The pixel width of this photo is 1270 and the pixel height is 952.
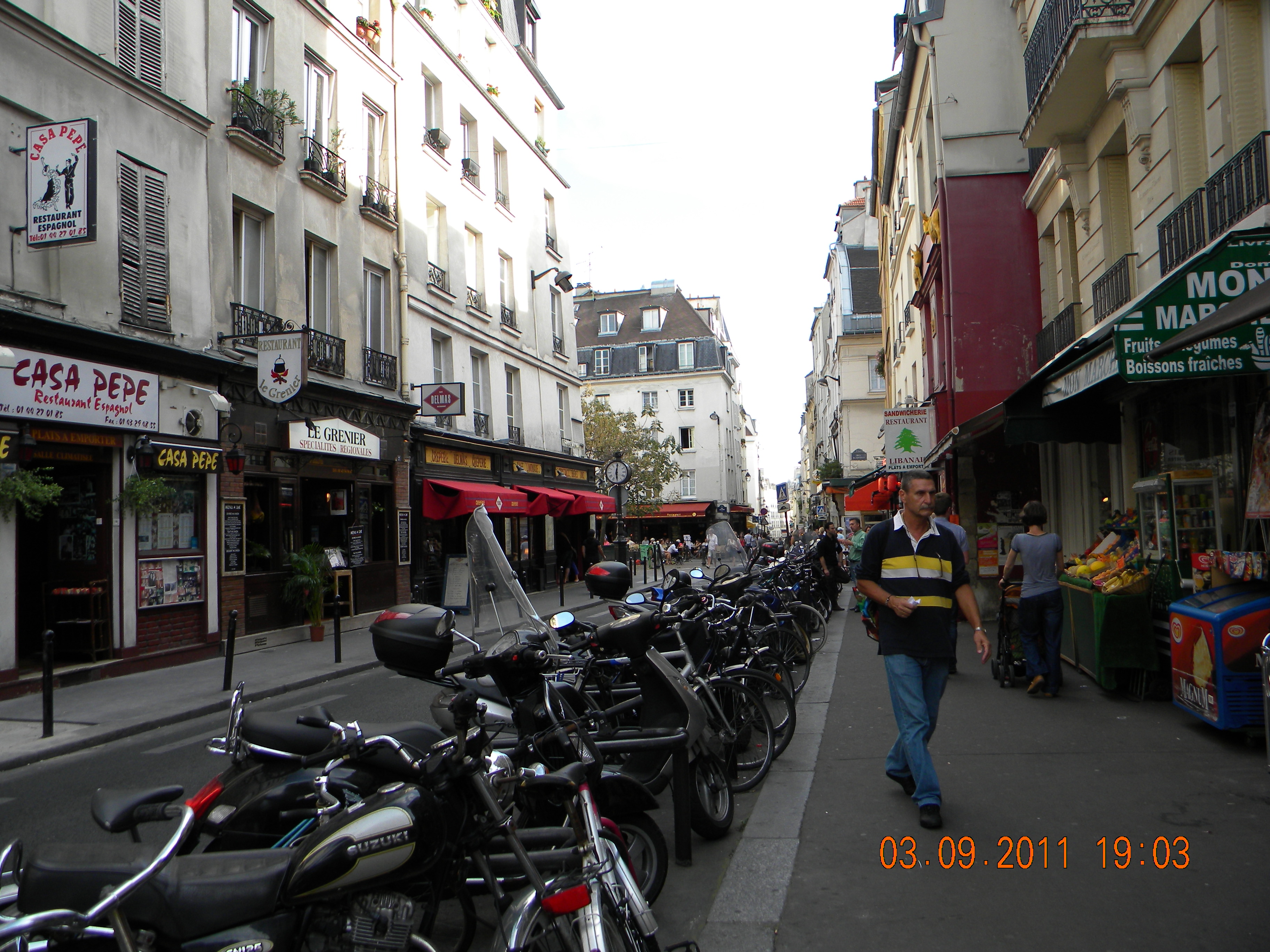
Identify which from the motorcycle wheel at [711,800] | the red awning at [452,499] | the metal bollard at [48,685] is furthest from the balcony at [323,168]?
the motorcycle wheel at [711,800]

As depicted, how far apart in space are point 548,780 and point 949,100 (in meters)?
16.1

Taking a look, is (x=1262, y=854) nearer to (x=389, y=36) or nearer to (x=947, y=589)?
(x=947, y=589)

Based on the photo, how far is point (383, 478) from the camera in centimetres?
1788

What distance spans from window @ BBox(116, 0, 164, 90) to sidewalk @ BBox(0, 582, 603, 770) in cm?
767

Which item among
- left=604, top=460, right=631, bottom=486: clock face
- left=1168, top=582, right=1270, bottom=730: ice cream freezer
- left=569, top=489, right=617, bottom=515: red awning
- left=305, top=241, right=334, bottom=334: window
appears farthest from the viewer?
left=569, top=489, right=617, bottom=515: red awning

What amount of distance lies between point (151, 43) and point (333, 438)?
6.18m

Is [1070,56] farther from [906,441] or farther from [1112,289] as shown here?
[906,441]

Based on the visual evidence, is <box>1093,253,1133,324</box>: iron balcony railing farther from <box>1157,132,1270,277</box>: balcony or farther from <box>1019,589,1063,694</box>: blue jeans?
<box>1019,589,1063,694</box>: blue jeans

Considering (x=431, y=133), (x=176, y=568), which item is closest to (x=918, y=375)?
(x=431, y=133)

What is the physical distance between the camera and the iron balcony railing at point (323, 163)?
1591 cm

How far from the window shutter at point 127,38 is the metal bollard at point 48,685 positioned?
7.79 meters

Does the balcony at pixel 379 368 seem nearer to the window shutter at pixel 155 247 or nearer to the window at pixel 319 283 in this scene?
the window at pixel 319 283

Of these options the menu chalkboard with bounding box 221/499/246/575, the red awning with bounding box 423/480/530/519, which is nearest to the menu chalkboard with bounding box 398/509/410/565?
the red awning with bounding box 423/480/530/519

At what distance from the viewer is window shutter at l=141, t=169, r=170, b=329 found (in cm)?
1217
